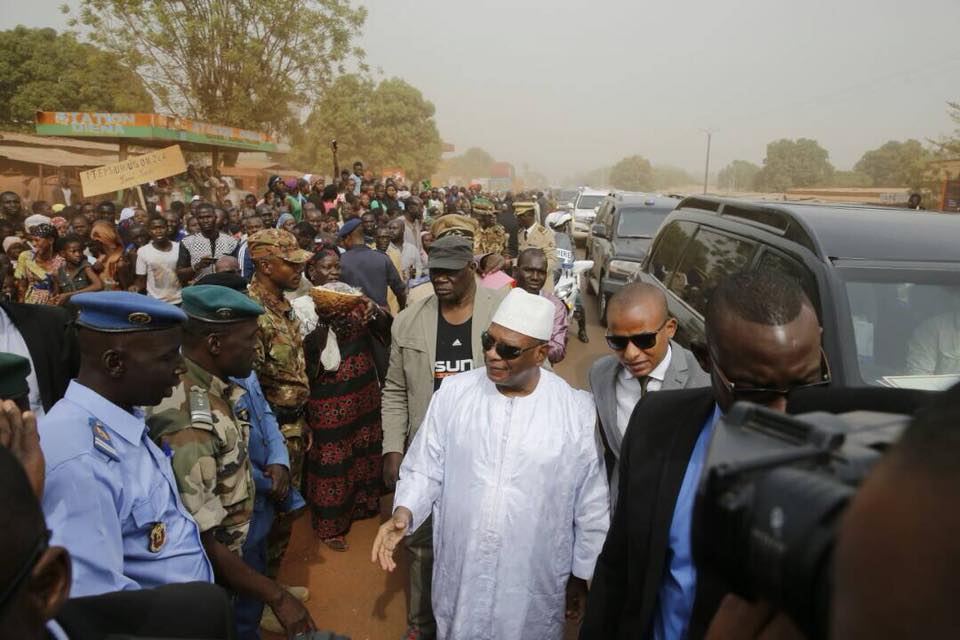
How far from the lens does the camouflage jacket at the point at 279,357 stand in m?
3.39

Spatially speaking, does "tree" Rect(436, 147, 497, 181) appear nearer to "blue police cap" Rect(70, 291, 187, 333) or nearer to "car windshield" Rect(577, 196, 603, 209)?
"car windshield" Rect(577, 196, 603, 209)

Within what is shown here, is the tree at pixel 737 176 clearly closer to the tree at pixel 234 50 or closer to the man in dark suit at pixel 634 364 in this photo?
the tree at pixel 234 50

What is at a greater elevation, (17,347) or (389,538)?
(17,347)

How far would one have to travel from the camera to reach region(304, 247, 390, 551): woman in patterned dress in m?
3.82

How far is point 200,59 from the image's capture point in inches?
871

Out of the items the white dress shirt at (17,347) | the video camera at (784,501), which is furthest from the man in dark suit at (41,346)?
the video camera at (784,501)

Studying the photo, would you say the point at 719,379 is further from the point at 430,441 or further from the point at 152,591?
the point at 152,591

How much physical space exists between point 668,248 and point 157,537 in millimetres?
4480

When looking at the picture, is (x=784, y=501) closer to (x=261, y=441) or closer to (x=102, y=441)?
(x=102, y=441)

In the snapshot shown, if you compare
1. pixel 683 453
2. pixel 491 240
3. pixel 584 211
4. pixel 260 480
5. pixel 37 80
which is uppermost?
pixel 37 80

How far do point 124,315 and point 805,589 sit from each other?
1874mm

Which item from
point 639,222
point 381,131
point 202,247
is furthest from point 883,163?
point 202,247

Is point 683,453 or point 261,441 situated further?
point 261,441

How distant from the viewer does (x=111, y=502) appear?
1.62 m
